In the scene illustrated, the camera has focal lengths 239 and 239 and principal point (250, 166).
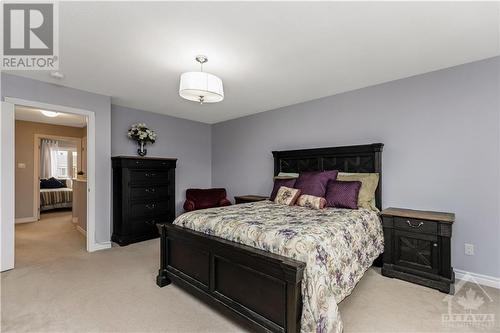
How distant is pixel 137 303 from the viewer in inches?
87.8

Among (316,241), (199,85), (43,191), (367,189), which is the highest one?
(199,85)

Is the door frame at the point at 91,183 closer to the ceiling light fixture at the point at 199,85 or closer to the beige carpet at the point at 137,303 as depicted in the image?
the beige carpet at the point at 137,303

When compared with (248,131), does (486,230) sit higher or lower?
lower

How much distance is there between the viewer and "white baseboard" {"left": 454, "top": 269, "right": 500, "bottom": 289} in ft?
8.30

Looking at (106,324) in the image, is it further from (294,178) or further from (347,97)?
(347,97)

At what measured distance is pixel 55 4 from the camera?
181 centimetres

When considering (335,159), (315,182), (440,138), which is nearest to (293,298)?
(315,182)

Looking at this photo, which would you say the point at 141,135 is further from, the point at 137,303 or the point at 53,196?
the point at 53,196

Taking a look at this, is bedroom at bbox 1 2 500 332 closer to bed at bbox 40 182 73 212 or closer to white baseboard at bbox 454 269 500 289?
white baseboard at bbox 454 269 500 289

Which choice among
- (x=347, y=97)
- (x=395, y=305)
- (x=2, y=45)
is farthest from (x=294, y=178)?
(x=2, y=45)

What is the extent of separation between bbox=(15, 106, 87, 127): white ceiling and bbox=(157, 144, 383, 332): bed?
4619 millimetres

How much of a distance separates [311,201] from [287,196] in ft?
1.27

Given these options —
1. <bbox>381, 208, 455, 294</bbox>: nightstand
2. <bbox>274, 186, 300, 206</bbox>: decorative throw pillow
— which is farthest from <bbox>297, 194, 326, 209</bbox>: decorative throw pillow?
<bbox>381, 208, 455, 294</bbox>: nightstand

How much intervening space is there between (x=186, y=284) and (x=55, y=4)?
2.59m
